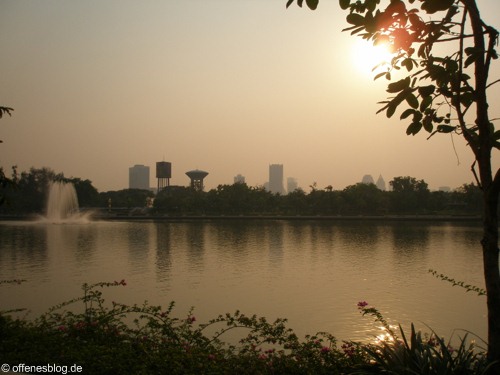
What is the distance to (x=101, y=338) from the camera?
20.8 feet

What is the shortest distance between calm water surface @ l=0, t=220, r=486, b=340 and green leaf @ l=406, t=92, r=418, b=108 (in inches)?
229

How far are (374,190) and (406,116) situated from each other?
7038cm

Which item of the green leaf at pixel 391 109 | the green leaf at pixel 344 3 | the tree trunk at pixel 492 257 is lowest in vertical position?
the tree trunk at pixel 492 257

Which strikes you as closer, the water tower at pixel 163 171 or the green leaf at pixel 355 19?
the green leaf at pixel 355 19

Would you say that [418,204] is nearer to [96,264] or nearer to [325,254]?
[325,254]

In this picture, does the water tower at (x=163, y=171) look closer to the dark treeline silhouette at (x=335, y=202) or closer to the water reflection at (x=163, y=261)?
the dark treeline silhouette at (x=335, y=202)

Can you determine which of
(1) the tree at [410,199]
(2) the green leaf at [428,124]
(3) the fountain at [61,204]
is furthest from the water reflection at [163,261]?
(1) the tree at [410,199]

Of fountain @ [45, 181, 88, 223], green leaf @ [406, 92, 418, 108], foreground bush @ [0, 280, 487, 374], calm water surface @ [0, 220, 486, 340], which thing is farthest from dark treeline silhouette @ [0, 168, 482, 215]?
green leaf @ [406, 92, 418, 108]

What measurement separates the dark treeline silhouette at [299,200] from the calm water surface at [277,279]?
43642 mm

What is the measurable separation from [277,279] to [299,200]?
57.8 m

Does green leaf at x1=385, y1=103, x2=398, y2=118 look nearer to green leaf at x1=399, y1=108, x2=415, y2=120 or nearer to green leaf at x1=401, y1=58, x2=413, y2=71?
green leaf at x1=399, y1=108, x2=415, y2=120

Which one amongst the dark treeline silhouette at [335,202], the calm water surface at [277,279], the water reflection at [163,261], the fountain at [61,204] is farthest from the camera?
the dark treeline silhouette at [335,202]

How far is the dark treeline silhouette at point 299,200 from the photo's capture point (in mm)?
66875

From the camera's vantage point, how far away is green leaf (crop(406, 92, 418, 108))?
3.23 meters
